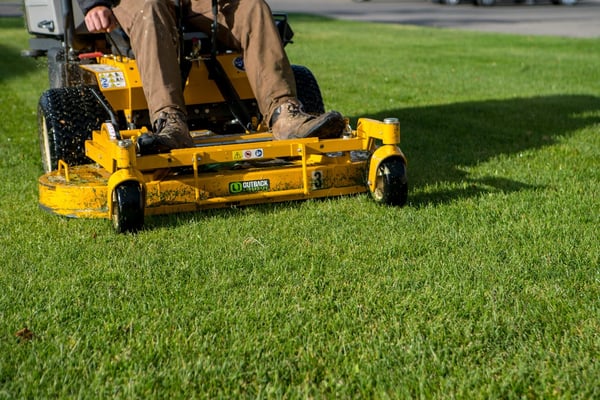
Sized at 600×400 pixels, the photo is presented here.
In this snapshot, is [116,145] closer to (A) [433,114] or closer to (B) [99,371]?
(B) [99,371]

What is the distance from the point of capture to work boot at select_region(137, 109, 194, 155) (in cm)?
400

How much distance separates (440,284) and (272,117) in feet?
5.70

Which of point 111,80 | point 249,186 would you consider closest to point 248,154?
point 249,186

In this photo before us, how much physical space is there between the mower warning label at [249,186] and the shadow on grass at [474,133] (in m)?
0.74

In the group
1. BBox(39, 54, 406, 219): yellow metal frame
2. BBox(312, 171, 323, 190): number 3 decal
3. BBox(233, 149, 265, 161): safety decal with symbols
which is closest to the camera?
BBox(39, 54, 406, 219): yellow metal frame

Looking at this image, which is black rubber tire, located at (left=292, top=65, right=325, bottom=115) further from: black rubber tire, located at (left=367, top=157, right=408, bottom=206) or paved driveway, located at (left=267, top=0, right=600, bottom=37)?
paved driveway, located at (left=267, top=0, right=600, bottom=37)

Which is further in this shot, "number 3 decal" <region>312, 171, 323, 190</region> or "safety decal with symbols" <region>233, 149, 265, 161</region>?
"number 3 decal" <region>312, 171, 323, 190</region>

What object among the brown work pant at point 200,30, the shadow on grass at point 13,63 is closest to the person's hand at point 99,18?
the brown work pant at point 200,30

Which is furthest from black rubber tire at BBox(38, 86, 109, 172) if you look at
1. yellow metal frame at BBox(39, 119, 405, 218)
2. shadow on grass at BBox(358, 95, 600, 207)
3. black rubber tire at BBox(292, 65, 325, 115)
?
shadow on grass at BBox(358, 95, 600, 207)

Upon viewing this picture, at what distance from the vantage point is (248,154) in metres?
4.12

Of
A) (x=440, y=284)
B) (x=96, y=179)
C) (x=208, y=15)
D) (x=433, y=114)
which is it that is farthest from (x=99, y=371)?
(x=433, y=114)

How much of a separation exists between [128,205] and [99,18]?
1489mm

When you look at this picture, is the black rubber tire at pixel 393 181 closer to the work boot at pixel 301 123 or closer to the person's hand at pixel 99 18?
the work boot at pixel 301 123

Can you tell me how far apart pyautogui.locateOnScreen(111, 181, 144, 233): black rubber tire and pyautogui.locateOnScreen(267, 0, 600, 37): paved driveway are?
535 inches
